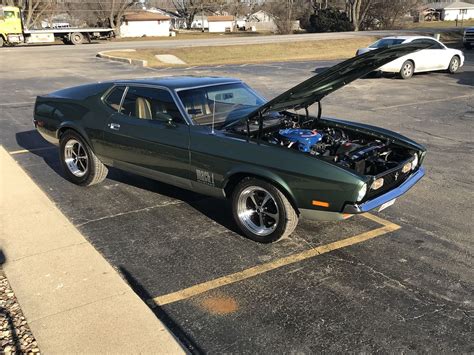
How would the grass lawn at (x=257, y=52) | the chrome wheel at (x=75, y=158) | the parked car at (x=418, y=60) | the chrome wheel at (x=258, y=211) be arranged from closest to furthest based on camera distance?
1. the chrome wheel at (x=258, y=211)
2. the chrome wheel at (x=75, y=158)
3. the parked car at (x=418, y=60)
4. the grass lawn at (x=257, y=52)

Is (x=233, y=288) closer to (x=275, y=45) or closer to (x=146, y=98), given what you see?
(x=146, y=98)

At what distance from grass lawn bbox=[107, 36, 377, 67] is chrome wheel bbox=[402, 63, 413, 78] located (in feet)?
35.2

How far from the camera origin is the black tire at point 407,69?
1758 centimetres

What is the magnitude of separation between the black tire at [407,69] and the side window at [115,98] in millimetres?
14291

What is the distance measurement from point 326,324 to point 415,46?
8.37 feet

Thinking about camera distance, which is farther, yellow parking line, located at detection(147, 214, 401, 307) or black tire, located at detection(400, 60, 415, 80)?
black tire, located at detection(400, 60, 415, 80)

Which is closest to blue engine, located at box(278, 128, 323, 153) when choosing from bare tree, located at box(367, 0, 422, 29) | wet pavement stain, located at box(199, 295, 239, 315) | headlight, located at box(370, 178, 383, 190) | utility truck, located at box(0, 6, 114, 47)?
headlight, located at box(370, 178, 383, 190)

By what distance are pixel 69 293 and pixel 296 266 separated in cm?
192

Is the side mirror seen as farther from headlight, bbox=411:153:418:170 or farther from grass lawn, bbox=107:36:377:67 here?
grass lawn, bbox=107:36:377:67

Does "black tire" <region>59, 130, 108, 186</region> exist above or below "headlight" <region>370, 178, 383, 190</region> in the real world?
below

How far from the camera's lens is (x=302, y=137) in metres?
4.82

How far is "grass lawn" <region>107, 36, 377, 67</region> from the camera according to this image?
2759cm

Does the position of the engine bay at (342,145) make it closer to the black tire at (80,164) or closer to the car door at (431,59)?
the black tire at (80,164)

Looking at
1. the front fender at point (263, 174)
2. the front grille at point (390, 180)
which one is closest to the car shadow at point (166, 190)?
the front fender at point (263, 174)
